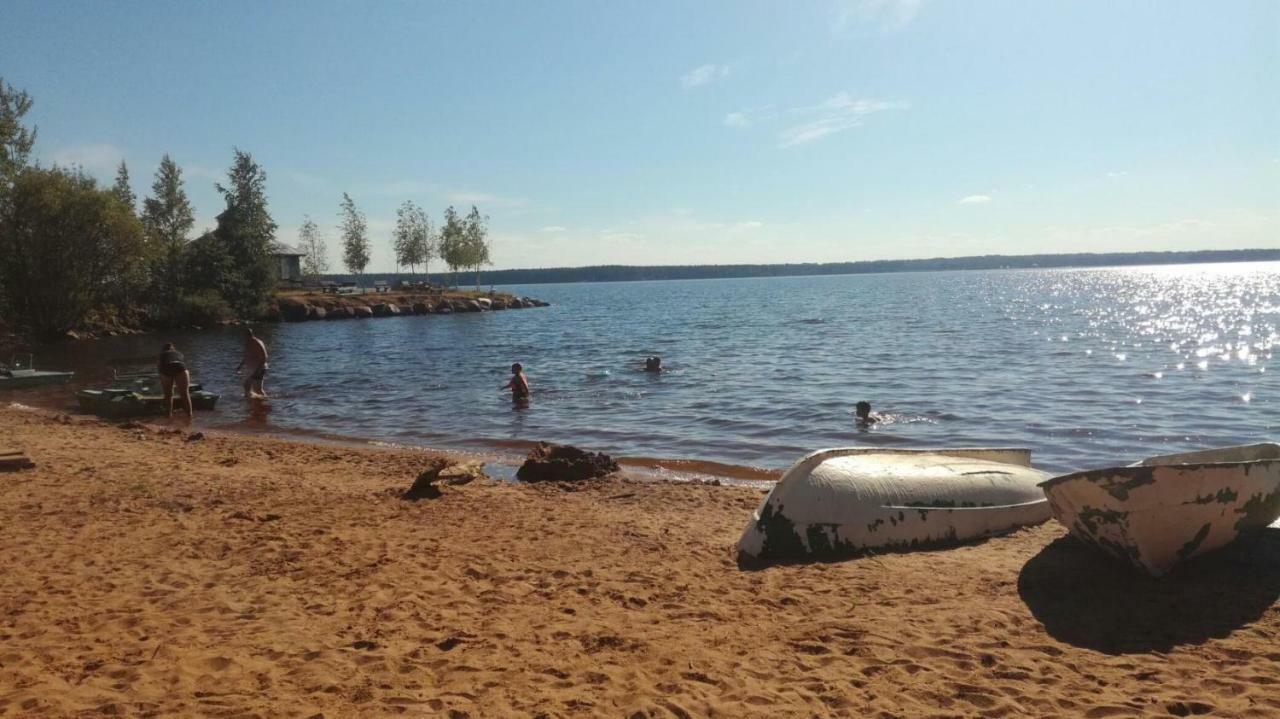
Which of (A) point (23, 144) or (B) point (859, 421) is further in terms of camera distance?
(A) point (23, 144)

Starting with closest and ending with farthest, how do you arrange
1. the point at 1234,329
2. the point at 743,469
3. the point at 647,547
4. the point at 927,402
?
1. the point at 647,547
2. the point at 743,469
3. the point at 927,402
4. the point at 1234,329

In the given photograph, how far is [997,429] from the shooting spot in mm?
14578

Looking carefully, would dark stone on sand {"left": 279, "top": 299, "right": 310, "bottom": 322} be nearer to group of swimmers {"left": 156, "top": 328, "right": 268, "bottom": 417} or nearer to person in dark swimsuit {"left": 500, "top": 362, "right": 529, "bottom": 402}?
group of swimmers {"left": 156, "top": 328, "right": 268, "bottom": 417}

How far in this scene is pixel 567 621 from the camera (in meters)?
5.28

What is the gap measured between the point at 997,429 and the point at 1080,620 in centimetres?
1009

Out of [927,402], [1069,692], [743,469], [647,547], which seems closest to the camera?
[1069,692]

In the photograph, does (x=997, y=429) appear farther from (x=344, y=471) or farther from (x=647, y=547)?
(x=344, y=471)

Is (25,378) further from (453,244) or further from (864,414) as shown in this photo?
(453,244)

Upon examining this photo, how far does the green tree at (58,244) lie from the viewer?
37781 millimetres

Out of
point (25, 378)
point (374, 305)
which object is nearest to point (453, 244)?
point (374, 305)

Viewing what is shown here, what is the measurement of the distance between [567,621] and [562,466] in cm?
527

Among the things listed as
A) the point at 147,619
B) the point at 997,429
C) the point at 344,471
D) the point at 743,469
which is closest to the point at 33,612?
the point at 147,619

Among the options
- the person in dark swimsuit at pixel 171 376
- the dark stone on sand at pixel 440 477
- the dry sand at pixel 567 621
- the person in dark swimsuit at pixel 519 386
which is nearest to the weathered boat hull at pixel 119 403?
the person in dark swimsuit at pixel 171 376

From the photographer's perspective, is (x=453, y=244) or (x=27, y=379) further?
(x=453, y=244)
